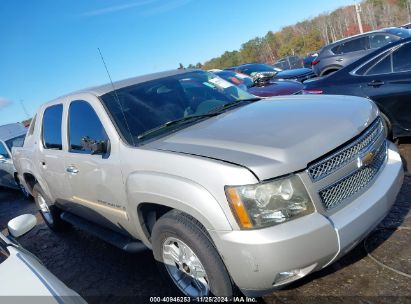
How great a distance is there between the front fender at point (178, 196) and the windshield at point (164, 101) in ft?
1.37

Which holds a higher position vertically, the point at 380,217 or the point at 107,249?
the point at 380,217

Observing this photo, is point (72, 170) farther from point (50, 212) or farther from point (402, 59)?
point (402, 59)

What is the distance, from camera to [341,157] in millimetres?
2602

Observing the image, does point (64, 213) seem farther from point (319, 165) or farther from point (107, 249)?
point (319, 165)

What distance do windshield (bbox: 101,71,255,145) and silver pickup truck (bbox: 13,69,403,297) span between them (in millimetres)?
12

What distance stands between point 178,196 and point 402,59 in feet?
13.2

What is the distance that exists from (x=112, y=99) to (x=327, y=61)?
11.1 metres

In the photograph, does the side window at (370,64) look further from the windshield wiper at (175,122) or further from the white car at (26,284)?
the white car at (26,284)

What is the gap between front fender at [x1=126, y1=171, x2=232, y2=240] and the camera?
7.93 feet

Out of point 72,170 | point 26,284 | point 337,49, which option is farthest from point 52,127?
point 337,49

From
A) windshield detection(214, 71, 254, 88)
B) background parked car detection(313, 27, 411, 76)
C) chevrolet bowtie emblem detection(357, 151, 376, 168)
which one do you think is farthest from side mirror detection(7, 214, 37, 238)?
background parked car detection(313, 27, 411, 76)

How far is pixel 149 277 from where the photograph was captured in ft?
12.2

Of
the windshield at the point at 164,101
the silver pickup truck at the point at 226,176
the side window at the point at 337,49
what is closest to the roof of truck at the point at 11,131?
the silver pickup truck at the point at 226,176

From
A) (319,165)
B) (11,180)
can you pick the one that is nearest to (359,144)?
(319,165)
